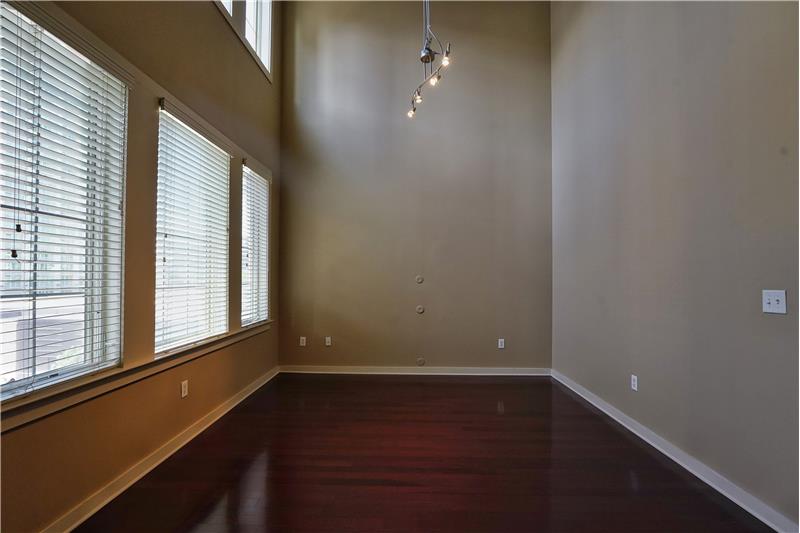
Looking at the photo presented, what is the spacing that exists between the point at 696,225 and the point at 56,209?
350 centimetres

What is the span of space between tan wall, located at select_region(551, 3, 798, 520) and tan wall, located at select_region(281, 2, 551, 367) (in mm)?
907

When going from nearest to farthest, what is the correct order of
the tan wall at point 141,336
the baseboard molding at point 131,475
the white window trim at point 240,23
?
the tan wall at point 141,336 < the baseboard molding at point 131,475 < the white window trim at point 240,23

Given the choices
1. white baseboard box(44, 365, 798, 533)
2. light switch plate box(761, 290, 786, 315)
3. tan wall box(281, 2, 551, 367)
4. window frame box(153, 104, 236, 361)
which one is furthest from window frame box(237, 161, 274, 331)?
light switch plate box(761, 290, 786, 315)

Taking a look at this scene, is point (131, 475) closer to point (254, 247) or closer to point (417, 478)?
point (417, 478)

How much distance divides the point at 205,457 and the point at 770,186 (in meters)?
3.63

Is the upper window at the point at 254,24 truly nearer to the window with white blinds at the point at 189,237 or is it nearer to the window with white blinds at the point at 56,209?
the window with white blinds at the point at 189,237

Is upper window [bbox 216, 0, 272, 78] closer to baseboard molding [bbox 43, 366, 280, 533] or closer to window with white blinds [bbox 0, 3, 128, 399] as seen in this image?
window with white blinds [bbox 0, 3, 128, 399]

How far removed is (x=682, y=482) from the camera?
218 centimetres

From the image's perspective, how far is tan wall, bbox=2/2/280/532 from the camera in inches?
62.9

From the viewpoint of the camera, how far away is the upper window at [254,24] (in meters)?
3.39

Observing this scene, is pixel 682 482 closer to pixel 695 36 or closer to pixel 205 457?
pixel 695 36

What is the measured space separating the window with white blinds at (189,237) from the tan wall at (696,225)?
3.43 m

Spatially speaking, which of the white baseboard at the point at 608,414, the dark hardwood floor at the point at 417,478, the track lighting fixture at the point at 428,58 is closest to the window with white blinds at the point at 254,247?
the white baseboard at the point at 608,414

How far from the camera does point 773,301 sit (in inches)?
70.0
